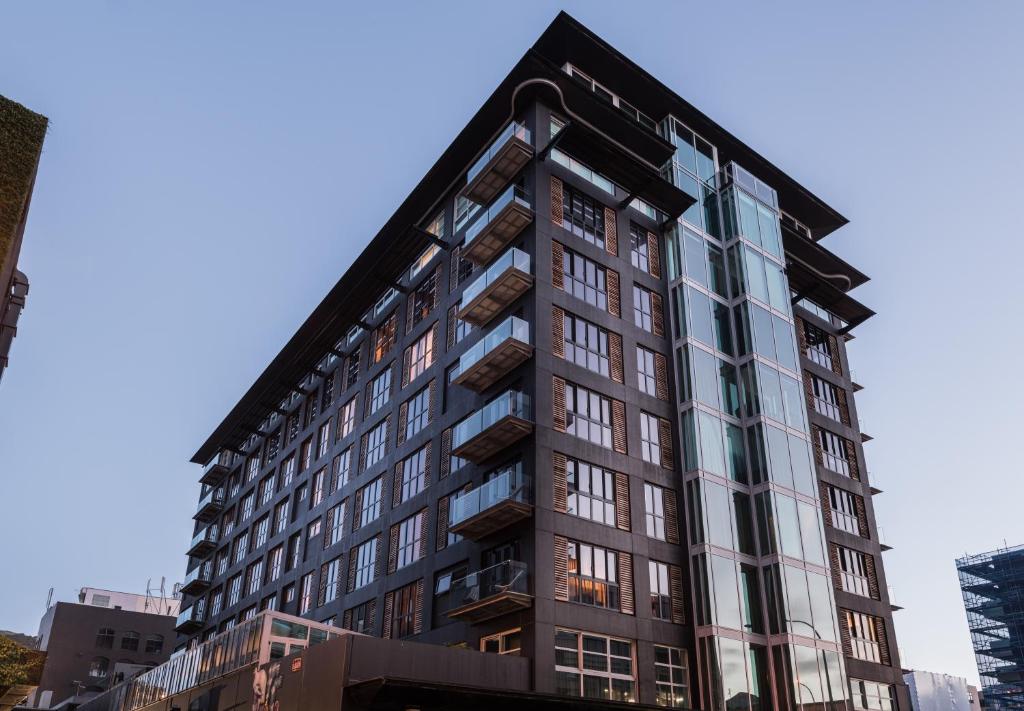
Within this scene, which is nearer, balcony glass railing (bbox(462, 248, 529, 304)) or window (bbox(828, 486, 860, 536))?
balcony glass railing (bbox(462, 248, 529, 304))

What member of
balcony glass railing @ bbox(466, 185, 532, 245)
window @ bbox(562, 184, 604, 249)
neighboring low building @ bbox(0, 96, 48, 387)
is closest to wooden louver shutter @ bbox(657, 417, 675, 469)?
window @ bbox(562, 184, 604, 249)

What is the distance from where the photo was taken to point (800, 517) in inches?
1334

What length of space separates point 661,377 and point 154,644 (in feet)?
256

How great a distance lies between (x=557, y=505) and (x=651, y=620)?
210 inches

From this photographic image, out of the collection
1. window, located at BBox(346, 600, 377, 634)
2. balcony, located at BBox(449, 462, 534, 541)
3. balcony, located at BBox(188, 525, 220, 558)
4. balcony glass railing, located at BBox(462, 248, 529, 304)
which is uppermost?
balcony glass railing, located at BBox(462, 248, 529, 304)

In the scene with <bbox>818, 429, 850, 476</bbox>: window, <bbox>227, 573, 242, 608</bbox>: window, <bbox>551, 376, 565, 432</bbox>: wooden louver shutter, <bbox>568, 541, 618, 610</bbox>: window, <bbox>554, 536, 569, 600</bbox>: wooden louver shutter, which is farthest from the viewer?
<bbox>227, 573, 242, 608</bbox>: window

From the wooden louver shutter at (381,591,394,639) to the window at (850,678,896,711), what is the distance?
738 inches

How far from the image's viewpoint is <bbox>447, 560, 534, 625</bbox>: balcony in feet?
89.2

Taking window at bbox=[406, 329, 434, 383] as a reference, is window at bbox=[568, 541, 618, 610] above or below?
below

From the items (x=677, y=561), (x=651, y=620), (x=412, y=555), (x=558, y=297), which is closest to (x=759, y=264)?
(x=558, y=297)

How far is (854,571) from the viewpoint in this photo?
1513 inches

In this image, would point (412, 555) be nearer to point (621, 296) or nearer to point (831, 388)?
point (621, 296)

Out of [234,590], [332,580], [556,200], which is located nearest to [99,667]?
[234,590]

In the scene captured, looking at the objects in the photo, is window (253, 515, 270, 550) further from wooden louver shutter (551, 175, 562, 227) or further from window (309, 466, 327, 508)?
wooden louver shutter (551, 175, 562, 227)
